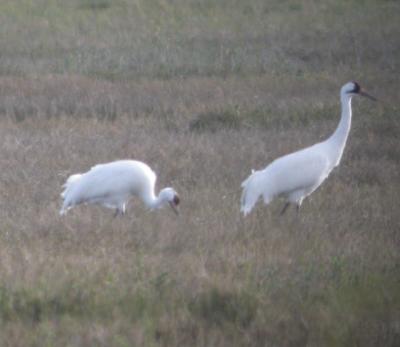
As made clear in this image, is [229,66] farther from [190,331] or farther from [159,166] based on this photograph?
[190,331]

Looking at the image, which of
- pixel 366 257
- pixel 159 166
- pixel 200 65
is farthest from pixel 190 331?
pixel 200 65

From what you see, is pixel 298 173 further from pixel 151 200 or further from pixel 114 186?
pixel 114 186

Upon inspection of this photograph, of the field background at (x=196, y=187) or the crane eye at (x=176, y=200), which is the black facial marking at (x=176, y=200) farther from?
the field background at (x=196, y=187)

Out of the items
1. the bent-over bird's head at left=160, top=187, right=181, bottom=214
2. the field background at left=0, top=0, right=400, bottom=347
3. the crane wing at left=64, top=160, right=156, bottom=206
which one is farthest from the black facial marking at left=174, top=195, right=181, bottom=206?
the crane wing at left=64, top=160, right=156, bottom=206

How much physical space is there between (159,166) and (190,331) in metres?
5.24

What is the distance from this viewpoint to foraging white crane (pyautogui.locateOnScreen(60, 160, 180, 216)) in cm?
931

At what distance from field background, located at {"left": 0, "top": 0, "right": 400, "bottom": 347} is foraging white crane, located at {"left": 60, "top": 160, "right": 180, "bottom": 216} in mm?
189

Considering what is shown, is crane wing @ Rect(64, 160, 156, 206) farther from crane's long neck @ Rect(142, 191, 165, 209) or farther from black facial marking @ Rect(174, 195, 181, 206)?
black facial marking @ Rect(174, 195, 181, 206)

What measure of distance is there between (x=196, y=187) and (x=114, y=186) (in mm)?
937

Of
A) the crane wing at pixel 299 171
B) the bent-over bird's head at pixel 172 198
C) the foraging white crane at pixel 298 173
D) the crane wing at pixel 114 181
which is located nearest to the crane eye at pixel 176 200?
the bent-over bird's head at pixel 172 198

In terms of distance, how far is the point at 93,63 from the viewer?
18.5m

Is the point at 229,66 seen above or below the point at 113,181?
above

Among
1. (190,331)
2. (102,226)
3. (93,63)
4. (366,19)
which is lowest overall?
(190,331)

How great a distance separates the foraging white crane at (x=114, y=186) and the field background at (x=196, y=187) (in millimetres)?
189
